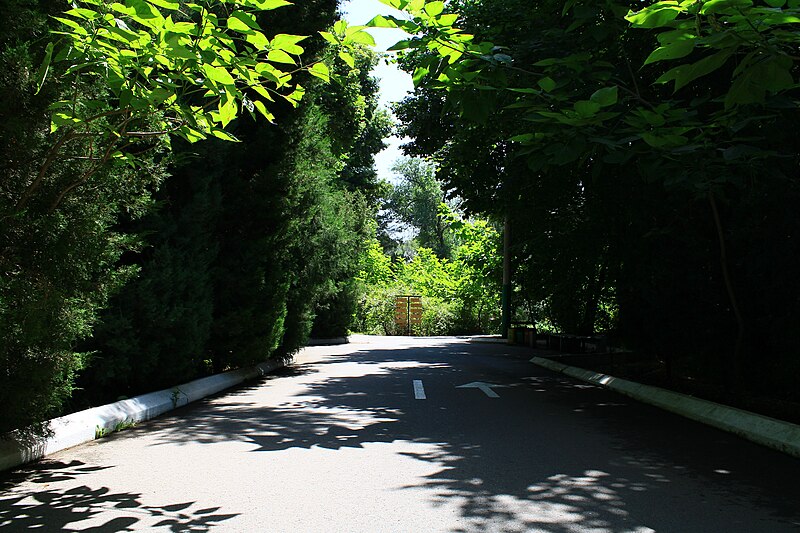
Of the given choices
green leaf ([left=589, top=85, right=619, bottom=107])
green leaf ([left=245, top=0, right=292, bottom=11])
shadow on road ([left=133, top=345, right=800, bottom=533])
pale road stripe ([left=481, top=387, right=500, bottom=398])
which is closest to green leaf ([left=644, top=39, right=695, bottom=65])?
green leaf ([left=589, top=85, right=619, bottom=107])

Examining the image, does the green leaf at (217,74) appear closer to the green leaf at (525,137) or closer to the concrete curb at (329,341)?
the green leaf at (525,137)

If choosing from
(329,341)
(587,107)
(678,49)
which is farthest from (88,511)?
(329,341)

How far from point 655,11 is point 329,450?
5354mm

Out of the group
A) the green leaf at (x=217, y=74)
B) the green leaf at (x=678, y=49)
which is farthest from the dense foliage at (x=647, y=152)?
the green leaf at (x=217, y=74)

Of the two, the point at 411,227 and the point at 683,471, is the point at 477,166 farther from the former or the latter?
the point at 411,227

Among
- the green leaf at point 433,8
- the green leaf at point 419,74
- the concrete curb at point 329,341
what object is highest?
the green leaf at point 433,8

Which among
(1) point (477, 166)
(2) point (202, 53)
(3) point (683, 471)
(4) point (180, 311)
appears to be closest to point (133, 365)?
(4) point (180, 311)

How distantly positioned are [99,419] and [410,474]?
158 inches

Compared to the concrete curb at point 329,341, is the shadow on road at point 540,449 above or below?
below

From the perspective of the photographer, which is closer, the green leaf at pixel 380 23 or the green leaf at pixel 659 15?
the green leaf at pixel 659 15

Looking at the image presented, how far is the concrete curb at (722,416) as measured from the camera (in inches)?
292

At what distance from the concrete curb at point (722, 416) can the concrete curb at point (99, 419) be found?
776cm

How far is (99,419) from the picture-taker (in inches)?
305

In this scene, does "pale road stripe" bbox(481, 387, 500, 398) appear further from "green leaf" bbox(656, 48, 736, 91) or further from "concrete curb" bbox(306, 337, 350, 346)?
"concrete curb" bbox(306, 337, 350, 346)
